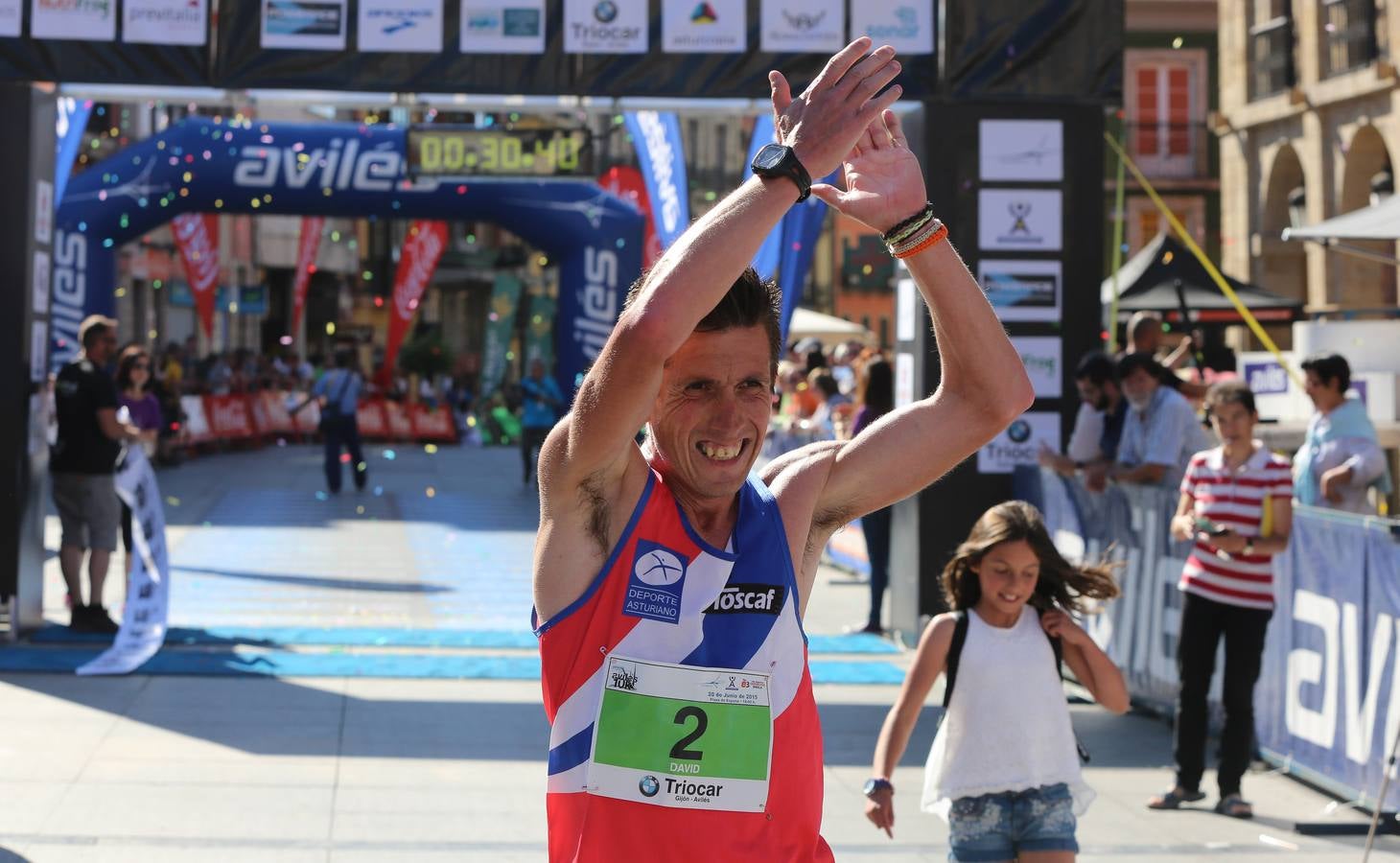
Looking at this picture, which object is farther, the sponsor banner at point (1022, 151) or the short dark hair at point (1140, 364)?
the sponsor banner at point (1022, 151)

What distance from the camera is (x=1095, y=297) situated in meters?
10.2

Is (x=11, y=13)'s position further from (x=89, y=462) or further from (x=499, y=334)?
(x=499, y=334)

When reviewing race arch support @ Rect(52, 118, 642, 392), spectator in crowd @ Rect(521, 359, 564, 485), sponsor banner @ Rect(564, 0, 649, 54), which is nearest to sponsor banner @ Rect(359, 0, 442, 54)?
sponsor banner @ Rect(564, 0, 649, 54)

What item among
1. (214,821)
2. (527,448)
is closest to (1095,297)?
(214,821)

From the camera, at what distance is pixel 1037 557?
4551 mm

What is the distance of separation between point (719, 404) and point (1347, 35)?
2681 centimetres

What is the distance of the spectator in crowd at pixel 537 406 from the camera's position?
70.9ft

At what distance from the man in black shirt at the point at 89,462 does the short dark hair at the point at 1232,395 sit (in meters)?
6.29

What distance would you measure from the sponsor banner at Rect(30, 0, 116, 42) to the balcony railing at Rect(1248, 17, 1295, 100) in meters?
23.3

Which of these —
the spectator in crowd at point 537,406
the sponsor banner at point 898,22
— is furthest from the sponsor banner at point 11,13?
the spectator in crowd at point 537,406

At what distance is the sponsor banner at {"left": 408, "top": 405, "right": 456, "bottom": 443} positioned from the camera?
3344 centimetres

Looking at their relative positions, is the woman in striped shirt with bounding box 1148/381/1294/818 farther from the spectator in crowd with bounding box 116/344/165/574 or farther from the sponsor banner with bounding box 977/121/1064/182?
the spectator in crowd with bounding box 116/344/165/574

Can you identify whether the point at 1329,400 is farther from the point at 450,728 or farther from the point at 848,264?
the point at 848,264

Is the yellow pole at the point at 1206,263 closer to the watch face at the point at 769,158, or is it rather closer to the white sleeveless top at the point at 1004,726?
the white sleeveless top at the point at 1004,726
